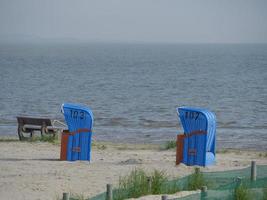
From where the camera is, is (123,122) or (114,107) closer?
(123,122)

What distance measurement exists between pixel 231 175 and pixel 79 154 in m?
4.95

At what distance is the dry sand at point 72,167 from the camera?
14715mm

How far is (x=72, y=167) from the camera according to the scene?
17688 mm

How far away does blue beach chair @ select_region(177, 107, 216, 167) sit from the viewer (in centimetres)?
1794

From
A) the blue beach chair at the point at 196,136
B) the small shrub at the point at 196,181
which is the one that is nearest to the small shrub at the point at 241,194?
the small shrub at the point at 196,181

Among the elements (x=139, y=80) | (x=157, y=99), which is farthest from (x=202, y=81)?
(x=157, y=99)

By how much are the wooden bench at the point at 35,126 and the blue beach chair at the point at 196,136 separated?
646 cm

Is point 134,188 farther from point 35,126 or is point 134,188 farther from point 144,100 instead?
point 144,100

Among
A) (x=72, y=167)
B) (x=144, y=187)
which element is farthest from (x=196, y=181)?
(x=72, y=167)

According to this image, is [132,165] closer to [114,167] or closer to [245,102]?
[114,167]

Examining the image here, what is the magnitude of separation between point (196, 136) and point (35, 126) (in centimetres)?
755

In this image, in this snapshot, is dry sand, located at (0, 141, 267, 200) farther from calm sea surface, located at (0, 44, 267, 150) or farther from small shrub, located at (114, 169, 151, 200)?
calm sea surface, located at (0, 44, 267, 150)

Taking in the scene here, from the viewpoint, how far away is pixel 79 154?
1888 centimetres

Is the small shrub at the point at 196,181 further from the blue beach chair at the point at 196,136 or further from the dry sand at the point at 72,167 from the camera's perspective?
the blue beach chair at the point at 196,136
